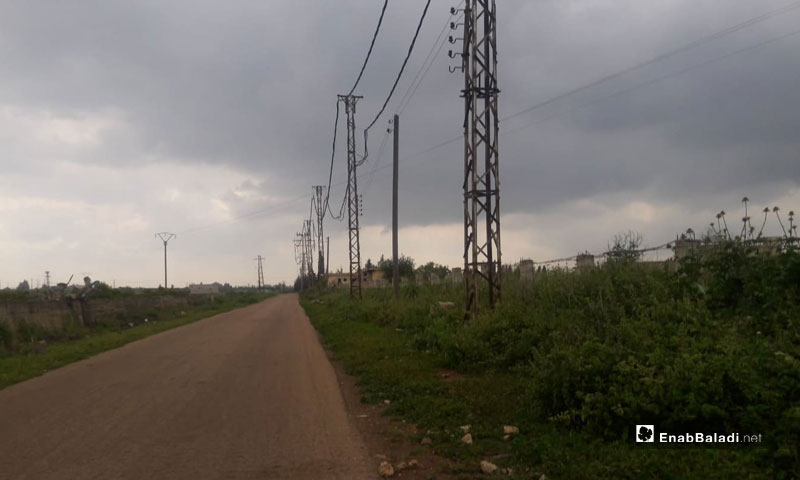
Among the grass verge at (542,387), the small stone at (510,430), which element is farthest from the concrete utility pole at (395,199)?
A: the small stone at (510,430)

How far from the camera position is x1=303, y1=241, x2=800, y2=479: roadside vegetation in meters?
5.97

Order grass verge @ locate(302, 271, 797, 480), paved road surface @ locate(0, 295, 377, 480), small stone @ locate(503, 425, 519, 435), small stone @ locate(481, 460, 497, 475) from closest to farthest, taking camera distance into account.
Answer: grass verge @ locate(302, 271, 797, 480)
small stone @ locate(481, 460, 497, 475)
paved road surface @ locate(0, 295, 377, 480)
small stone @ locate(503, 425, 519, 435)

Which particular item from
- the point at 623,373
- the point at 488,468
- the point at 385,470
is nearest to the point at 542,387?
the point at 623,373

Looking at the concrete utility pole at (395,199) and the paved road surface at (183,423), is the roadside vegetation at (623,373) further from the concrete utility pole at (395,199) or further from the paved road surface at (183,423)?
the concrete utility pole at (395,199)

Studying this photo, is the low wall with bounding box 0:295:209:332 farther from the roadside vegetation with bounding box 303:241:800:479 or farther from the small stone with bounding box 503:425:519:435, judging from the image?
the small stone with bounding box 503:425:519:435

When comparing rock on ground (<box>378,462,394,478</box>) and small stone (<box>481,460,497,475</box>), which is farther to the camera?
rock on ground (<box>378,462,394,478</box>)

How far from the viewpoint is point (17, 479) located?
620 cm

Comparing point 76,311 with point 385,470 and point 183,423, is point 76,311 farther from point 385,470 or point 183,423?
point 385,470

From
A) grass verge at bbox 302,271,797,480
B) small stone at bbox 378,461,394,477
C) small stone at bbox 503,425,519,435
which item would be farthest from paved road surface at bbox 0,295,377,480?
small stone at bbox 503,425,519,435

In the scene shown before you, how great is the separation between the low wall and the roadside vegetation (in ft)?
62.4

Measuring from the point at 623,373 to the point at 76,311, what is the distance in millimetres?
32135

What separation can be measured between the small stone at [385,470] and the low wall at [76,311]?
2332 cm

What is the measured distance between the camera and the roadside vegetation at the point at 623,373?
5.97 meters

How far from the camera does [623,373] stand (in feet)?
23.1
